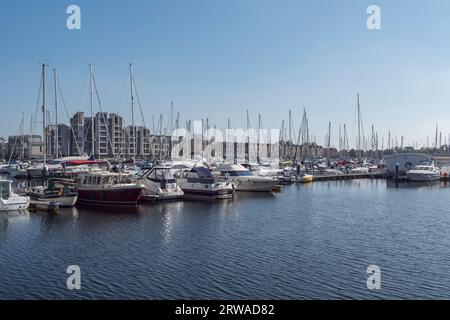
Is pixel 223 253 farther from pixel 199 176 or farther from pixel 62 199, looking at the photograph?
pixel 199 176

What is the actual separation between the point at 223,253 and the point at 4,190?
841 inches

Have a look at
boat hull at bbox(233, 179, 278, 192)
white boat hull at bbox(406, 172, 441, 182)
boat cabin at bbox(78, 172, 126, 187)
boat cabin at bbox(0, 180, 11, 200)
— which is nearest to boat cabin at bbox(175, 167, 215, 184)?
boat hull at bbox(233, 179, 278, 192)

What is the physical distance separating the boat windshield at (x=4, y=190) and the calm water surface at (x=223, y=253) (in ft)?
7.10

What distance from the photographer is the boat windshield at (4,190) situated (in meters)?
35.2

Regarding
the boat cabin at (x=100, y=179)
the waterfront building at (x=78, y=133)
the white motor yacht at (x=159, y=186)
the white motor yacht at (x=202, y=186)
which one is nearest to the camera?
the boat cabin at (x=100, y=179)

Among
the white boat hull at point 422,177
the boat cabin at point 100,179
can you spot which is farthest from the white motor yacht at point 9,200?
the white boat hull at point 422,177

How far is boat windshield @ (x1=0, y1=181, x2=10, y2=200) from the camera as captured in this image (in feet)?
116

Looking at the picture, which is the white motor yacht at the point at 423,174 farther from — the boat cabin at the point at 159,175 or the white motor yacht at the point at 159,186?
the boat cabin at the point at 159,175

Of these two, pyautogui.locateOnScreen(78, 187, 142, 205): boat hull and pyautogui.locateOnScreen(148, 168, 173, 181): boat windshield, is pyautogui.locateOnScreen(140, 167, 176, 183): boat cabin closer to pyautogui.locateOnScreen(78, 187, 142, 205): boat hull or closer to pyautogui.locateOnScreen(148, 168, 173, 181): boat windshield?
pyautogui.locateOnScreen(148, 168, 173, 181): boat windshield

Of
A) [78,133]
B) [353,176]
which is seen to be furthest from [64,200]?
[78,133]

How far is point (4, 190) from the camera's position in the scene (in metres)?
35.5

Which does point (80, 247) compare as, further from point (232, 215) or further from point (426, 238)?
point (426, 238)

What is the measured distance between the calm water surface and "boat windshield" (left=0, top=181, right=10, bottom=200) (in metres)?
2.16
